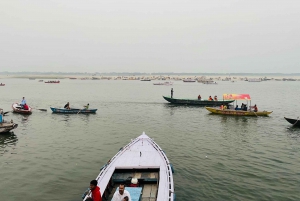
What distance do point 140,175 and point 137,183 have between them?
3.28 feet

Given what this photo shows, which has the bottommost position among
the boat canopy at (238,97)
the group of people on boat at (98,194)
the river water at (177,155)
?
the river water at (177,155)

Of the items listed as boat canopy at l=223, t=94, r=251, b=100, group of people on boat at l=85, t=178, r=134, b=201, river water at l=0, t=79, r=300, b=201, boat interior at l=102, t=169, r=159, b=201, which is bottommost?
river water at l=0, t=79, r=300, b=201

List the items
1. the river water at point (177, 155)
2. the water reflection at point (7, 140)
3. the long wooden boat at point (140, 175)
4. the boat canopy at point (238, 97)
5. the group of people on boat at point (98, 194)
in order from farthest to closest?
1. the boat canopy at point (238, 97)
2. the water reflection at point (7, 140)
3. the river water at point (177, 155)
4. the long wooden boat at point (140, 175)
5. the group of people on boat at point (98, 194)

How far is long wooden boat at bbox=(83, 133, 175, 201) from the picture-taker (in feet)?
32.8

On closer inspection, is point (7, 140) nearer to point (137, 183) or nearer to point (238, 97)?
point (137, 183)

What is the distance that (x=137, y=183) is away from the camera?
36.0ft

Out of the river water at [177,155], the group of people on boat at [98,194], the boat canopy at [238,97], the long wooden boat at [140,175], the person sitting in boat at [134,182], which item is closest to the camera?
the group of people on boat at [98,194]

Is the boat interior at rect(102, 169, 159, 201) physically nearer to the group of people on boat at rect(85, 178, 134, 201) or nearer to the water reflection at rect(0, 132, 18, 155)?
the group of people on boat at rect(85, 178, 134, 201)

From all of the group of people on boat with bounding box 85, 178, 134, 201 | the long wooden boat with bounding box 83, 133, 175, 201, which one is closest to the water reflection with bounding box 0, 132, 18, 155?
the long wooden boat with bounding box 83, 133, 175, 201

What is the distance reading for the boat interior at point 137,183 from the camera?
395 inches

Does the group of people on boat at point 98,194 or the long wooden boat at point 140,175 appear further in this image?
the long wooden boat at point 140,175

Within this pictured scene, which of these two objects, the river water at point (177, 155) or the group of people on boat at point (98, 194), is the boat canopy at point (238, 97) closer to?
the river water at point (177, 155)

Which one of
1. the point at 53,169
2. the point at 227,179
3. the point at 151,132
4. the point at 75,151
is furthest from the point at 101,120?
the point at 227,179

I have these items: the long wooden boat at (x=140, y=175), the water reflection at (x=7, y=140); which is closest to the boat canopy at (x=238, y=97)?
the long wooden boat at (x=140, y=175)
